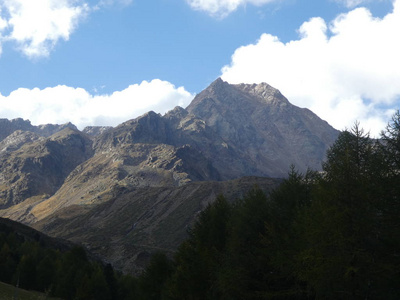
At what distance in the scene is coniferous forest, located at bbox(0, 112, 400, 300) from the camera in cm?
1989

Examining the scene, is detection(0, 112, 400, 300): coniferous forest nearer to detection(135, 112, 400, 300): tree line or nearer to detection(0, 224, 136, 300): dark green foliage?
detection(135, 112, 400, 300): tree line

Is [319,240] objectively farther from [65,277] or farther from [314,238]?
[65,277]

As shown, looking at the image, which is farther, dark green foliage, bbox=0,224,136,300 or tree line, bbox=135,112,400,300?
dark green foliage, bbox=0,224,136,300

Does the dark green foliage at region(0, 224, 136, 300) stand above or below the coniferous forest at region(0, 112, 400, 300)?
below

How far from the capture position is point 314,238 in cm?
2153

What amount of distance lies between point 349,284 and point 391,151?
903 centimetres

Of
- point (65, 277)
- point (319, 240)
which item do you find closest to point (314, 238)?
point (319, 240)

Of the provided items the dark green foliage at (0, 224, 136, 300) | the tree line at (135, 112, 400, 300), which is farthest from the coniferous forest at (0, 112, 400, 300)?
the dark green foliage at (0, 224, 136, 300)

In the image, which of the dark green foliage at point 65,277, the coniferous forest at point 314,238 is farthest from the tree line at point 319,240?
the dark green foliage at point 65,277

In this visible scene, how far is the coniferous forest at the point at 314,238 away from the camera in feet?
65.3

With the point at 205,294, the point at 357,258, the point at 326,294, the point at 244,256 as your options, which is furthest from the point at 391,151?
the point at 205,294

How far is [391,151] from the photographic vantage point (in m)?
24.4

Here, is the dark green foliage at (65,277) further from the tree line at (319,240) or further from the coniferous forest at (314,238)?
the tree line at (319,240)

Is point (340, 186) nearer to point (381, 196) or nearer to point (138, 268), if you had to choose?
point (381, 196)
